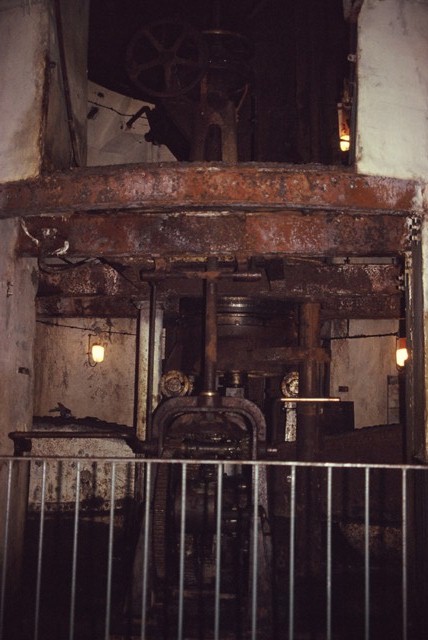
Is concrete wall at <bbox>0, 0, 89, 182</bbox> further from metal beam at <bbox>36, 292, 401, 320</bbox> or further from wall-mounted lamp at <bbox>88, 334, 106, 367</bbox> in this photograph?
wall-mounted lamp at <bbox>88, 334, 106, 367</bbox>

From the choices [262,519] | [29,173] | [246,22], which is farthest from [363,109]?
[246,22]

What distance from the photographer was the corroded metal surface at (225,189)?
5074 mm

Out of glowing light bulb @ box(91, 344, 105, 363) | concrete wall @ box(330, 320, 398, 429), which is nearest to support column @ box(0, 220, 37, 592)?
glowing light bulb @ box(91, 344, 105, 363)

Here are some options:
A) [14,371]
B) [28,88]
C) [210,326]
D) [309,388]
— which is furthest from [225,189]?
[309,388]

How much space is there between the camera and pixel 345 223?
5.59 m

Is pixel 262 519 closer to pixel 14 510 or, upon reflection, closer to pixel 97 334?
pixel 14 510

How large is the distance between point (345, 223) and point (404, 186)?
25.8 inches

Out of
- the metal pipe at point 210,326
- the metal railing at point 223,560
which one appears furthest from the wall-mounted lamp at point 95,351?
the metal pipe at point 210,326

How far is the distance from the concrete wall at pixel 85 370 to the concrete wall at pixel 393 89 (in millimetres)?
9751

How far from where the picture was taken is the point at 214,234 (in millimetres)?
5660

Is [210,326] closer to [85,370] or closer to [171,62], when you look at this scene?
[171,62]

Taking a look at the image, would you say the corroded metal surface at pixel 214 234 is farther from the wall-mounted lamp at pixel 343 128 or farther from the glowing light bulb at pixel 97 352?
the glowing light bulb at pixel 97 352

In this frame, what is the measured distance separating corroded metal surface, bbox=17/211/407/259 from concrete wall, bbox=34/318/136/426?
8.11 m

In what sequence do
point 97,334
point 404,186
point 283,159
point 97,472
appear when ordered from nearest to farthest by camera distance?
point 404,186 < point 283,159 < point 97,472 < point 97,334
